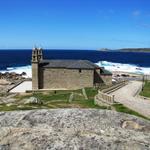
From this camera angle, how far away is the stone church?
48625mm

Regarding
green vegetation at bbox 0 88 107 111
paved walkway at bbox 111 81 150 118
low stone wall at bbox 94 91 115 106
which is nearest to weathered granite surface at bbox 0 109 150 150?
green vegetation at bbox 0 88 107 111

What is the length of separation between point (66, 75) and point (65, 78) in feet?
1.87

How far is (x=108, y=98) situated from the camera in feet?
98.5

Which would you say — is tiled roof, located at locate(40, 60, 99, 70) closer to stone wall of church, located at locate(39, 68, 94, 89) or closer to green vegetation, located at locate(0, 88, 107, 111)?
stone wall of church, located at locate(39, 68, 94, 89)

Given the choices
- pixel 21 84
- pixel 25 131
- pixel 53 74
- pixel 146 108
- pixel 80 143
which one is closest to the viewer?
pixel 80 143

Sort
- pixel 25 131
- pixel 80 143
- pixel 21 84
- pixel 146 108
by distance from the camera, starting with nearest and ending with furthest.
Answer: pixel 80 143, pixel 25 131, pixel 146 108, pixel 21 84

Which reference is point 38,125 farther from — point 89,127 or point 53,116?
point 89,127

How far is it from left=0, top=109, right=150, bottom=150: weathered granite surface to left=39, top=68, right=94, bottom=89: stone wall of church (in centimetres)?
4261

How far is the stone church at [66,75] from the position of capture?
48625 millimetres

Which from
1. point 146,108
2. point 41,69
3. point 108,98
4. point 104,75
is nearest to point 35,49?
point 41,69

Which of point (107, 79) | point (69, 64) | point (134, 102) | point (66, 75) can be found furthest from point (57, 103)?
point (107, 79)

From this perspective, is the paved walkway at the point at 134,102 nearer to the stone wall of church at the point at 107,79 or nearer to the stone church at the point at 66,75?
the stone church at the point at 66,75

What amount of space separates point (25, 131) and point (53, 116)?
0.69 metres

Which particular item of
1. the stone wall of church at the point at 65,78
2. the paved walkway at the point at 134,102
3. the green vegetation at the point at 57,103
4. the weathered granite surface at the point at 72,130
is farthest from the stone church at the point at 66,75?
the weathered granite surface at the point at 72,130
